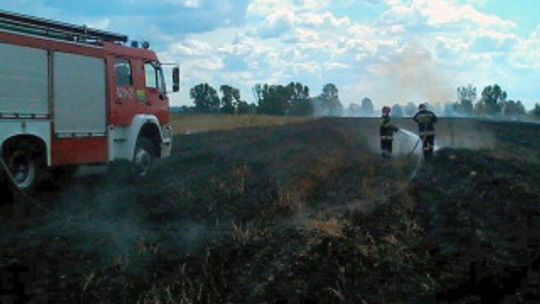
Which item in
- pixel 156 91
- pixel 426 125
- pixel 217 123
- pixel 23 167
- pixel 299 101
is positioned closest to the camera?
pixel 23 167

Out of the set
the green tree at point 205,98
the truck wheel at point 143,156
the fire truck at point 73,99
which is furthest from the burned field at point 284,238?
the green tree at point 205,98

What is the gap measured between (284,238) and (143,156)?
752 cm

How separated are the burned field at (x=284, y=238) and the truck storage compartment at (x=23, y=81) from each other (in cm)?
157

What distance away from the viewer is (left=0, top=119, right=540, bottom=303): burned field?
6988 mm

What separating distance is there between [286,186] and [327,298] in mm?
6884

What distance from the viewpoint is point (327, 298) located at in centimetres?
673

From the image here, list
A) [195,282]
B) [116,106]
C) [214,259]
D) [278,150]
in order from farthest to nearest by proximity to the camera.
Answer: [278,150]
[116,106]
[214,259]
[195,282]

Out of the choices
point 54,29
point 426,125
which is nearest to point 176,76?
point 54,29

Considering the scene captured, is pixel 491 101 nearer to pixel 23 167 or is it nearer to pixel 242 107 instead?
pixel 242 107

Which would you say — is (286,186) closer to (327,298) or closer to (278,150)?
(327,298)

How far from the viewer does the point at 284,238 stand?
8.36 metres

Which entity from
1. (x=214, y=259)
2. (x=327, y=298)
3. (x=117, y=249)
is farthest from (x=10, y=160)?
(x=327, y=298)

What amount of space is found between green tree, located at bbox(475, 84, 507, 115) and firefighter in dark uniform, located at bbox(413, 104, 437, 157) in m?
71.2

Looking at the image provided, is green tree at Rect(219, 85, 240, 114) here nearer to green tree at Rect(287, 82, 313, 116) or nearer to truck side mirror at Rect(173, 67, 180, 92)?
green tree at Rect(287, 82, 313, 116)
